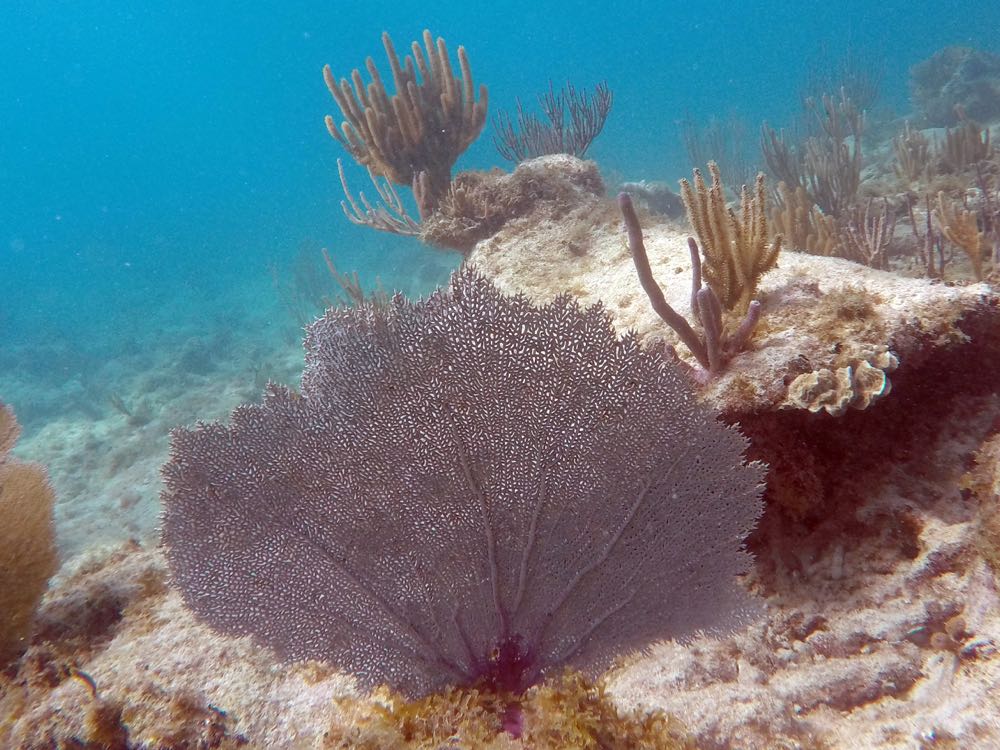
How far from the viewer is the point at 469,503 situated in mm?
2004

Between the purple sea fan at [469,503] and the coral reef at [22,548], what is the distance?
73.8 inches

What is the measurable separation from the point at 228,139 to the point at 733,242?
11544 cm

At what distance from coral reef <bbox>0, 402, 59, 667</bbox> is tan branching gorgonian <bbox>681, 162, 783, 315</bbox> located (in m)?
4.64

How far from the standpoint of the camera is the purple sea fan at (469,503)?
1.97 meters

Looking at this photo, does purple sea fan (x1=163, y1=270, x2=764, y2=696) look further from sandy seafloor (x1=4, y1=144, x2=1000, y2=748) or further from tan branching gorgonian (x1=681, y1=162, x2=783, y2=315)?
tan branching gorgonian (x1=681, y1=162, x2=783, y2=315)

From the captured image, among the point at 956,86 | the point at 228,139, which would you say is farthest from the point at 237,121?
the point at 956,86

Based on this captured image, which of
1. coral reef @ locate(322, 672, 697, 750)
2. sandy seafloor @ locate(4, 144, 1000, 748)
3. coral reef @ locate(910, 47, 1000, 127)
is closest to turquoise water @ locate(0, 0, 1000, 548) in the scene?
coral reef @ locate(910, 47, 1000, 127)

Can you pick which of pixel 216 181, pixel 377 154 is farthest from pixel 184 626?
pixel 216 181

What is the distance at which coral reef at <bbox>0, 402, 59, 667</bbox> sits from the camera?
3.13m

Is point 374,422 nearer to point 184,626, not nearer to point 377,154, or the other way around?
point 184,626

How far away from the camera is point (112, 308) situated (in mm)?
30266

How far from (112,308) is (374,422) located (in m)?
36.5

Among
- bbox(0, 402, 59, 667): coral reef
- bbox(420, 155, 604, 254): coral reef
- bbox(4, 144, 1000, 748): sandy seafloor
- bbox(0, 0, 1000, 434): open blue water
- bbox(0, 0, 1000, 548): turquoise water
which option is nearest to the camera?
bbox(4, 144, 1000, 748): sandy seafloor

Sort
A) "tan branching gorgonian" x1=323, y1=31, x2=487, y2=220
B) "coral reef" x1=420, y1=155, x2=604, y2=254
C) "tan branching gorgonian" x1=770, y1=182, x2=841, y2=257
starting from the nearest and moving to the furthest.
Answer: "tan branching gorgonian" x1=770, y1=182, x2=841, y2=257, "coral reef" x1=420, y1=155, x2=604, y2=254, "tan branching gorgonian" x1=323, y1=31, x2=487, y2=220
